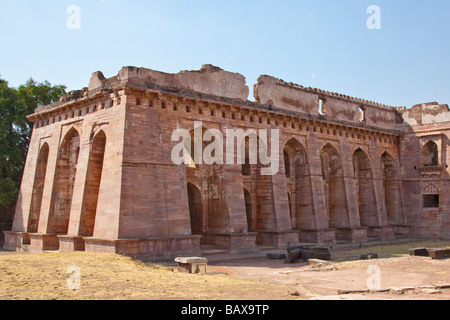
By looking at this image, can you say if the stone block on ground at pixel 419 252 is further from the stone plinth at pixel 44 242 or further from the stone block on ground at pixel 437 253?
the stone plinth at pixel 44 242

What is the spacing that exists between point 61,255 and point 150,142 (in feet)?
16.5

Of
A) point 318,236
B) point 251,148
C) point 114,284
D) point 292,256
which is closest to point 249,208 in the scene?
point 251,148

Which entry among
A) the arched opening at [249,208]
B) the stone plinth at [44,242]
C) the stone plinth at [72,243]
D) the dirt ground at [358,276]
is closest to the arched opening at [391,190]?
the dirt ground at [358,276]

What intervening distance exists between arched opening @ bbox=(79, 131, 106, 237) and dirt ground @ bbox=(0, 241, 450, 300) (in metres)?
2.56

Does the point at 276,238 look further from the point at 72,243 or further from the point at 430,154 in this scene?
the point at 430,154

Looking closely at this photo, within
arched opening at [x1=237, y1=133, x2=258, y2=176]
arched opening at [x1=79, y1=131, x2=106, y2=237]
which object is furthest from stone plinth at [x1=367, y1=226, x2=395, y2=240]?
arched opening at [x1=79, y1=131, x2=106, y2=237]

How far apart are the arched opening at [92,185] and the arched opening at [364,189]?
15417 mm

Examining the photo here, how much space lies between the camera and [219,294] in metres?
8.78

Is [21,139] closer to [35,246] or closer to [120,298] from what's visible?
[35,246]

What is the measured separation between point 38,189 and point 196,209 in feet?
25.5

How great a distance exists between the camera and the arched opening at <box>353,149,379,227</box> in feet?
87.6

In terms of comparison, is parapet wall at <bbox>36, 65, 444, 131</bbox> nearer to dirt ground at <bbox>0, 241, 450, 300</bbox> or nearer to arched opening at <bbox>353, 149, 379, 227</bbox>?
arched opening at <bbox>353, 149, 379, 227</bbox>

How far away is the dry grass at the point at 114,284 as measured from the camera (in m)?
8.47
